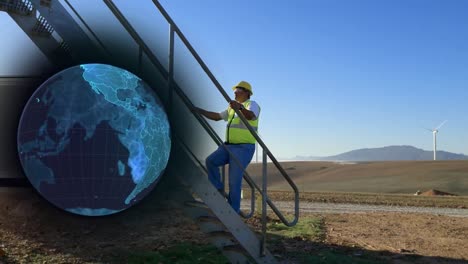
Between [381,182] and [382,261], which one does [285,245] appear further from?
[381,182]

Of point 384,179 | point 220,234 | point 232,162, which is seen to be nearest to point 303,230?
point 220,234

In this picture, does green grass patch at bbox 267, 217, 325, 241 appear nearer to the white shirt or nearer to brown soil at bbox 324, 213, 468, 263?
brown soil at bbox 324, 213, 468, 263

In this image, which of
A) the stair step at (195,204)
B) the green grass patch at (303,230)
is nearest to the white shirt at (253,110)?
the stair step at (195,204)

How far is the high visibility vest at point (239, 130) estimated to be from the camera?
5.92 metres

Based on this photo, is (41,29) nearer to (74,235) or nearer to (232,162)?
(232,162)

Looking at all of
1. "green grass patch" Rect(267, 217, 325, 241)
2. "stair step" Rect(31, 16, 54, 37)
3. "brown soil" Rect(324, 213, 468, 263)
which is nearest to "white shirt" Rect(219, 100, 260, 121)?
"stair step" Rect(31, 16, 54, 37)

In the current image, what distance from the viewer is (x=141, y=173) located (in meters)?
3.52

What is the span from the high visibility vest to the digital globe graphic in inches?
95.7

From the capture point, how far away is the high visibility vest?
5922mm

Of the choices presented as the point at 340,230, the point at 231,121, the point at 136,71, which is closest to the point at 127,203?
the point at 136,71

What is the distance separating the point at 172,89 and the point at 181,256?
4453 millimetres

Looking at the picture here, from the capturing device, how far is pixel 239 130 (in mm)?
5934

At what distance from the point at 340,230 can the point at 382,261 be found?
3.84m

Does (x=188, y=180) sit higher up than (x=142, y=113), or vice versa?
(x=142, y=113)
